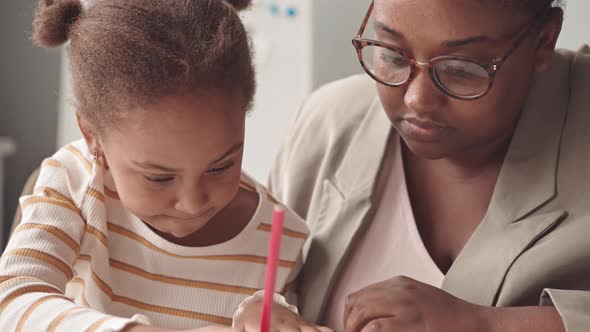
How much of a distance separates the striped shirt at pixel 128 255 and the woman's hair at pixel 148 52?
14 cm

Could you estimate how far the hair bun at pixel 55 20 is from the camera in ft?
3.83

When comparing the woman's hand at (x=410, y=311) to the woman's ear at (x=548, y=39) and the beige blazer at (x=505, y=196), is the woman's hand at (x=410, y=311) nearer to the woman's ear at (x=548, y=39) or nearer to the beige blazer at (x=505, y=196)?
the beige blazer at (x=505, y=196)

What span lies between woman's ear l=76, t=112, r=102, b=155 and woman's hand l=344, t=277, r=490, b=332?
0.42 metres

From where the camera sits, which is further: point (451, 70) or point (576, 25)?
point (576, 25)

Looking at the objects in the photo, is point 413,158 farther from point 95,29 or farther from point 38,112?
point 38,112

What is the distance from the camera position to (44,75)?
368 cm

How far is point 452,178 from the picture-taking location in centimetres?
148

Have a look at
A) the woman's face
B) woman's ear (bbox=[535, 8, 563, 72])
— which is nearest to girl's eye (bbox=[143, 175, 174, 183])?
the woman's face

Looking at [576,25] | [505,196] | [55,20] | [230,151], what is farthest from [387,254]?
[576,25]

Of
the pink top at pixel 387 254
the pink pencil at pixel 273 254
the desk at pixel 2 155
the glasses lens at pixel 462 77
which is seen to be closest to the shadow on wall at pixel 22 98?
the desk at pixel 2 155

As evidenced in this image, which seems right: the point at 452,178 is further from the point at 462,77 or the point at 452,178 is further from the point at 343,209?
the point at 462,77

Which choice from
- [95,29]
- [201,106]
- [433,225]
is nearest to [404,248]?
[433,225]

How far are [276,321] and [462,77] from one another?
1.47 feet

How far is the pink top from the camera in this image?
4.65 ft
